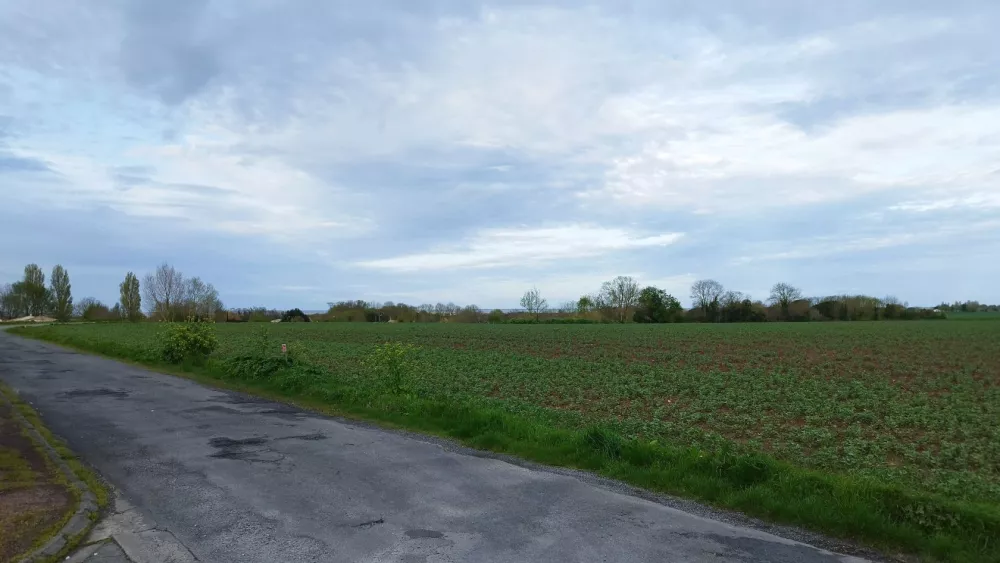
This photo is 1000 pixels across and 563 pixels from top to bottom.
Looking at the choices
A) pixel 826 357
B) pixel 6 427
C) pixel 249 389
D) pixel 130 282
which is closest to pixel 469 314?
pixel 130 282

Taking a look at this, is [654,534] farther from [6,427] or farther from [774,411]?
[6,427]

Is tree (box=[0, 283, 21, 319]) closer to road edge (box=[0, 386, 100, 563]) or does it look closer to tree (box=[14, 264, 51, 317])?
tree (box=[14, 264, 51, 317])

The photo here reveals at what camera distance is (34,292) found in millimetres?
112188

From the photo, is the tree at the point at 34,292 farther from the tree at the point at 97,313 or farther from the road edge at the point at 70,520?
the road edge at the point at 70,520

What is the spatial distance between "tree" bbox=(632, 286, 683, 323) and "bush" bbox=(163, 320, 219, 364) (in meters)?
75.4

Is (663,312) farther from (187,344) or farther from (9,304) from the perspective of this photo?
(9,304)

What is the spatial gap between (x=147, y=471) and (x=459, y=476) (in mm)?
3951

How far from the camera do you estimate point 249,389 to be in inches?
642

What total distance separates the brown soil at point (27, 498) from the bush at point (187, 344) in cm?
1437

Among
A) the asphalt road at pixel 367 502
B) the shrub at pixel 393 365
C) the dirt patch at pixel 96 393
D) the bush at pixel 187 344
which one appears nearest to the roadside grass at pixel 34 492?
the asphalt road at pixel 367 502

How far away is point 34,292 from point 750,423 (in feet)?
442

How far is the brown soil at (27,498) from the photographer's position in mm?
5137

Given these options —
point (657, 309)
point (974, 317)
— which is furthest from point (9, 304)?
point (974, 317)

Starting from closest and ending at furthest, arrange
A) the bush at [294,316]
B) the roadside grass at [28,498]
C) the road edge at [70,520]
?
1. the road edge at [70,520]
2. the roadside grass at [28,498]
3. the bush at [294,316]
